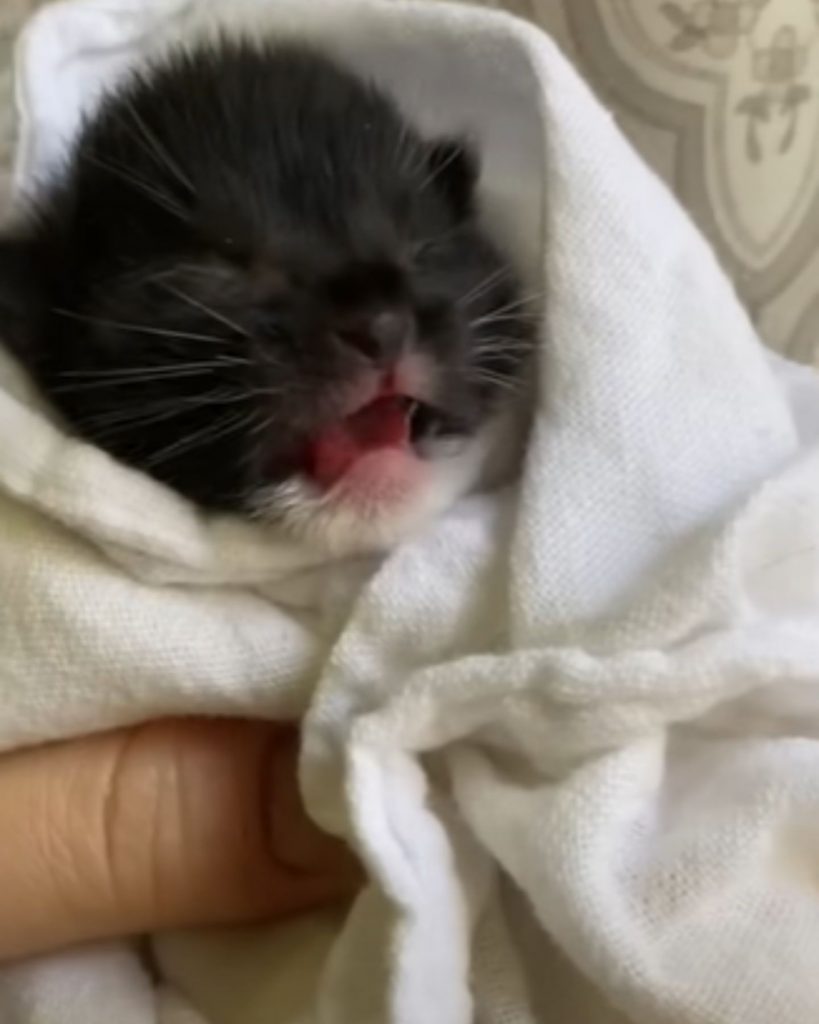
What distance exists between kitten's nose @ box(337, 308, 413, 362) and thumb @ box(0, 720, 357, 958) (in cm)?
20

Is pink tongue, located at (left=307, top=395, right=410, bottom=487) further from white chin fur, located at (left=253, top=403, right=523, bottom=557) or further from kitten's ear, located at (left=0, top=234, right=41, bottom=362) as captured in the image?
kitten's ear, located at (left=0, top=234, right=41, bottom=362)

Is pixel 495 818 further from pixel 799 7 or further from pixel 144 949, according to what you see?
pixel 799 7

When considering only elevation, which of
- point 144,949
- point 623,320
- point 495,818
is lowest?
point 144,949

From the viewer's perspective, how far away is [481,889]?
0.71 meters

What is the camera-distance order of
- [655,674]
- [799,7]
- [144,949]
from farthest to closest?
[799,7]
[144,949]
[655,674]

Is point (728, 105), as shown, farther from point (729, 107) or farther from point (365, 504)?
point (365, 504)

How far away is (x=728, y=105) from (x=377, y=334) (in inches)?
17.3

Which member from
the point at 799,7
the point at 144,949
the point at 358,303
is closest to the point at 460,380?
the point at 358,303

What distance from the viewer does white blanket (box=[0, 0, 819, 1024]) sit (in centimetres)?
67

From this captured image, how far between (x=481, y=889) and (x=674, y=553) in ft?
0.49

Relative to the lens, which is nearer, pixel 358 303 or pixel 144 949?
pixel 358 303

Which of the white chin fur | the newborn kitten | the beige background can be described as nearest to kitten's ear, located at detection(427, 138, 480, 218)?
the newborn kitten

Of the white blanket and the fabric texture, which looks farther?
the fabric texture

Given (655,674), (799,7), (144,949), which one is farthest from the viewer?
(799,7)
